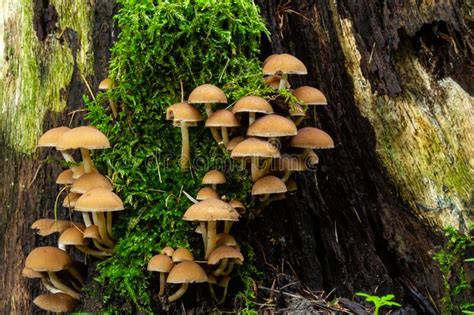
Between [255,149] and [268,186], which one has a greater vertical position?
[255,149]

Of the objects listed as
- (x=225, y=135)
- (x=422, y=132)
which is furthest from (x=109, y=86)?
(x=422, y=132)

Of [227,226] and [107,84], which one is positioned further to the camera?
[107,84]

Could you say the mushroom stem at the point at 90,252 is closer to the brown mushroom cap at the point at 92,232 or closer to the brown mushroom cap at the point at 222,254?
the brown mushroom cap at the point at 92,232

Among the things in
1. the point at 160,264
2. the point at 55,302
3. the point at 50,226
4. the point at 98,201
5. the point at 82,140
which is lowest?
the point at 55,302

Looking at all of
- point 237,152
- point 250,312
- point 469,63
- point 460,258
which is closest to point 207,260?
point 250,312

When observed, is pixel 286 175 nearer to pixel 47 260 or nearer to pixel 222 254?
pixel 222 254

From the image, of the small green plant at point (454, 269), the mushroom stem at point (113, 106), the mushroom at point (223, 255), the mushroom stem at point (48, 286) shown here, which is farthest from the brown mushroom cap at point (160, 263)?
the small green plant at point (454, 269)
